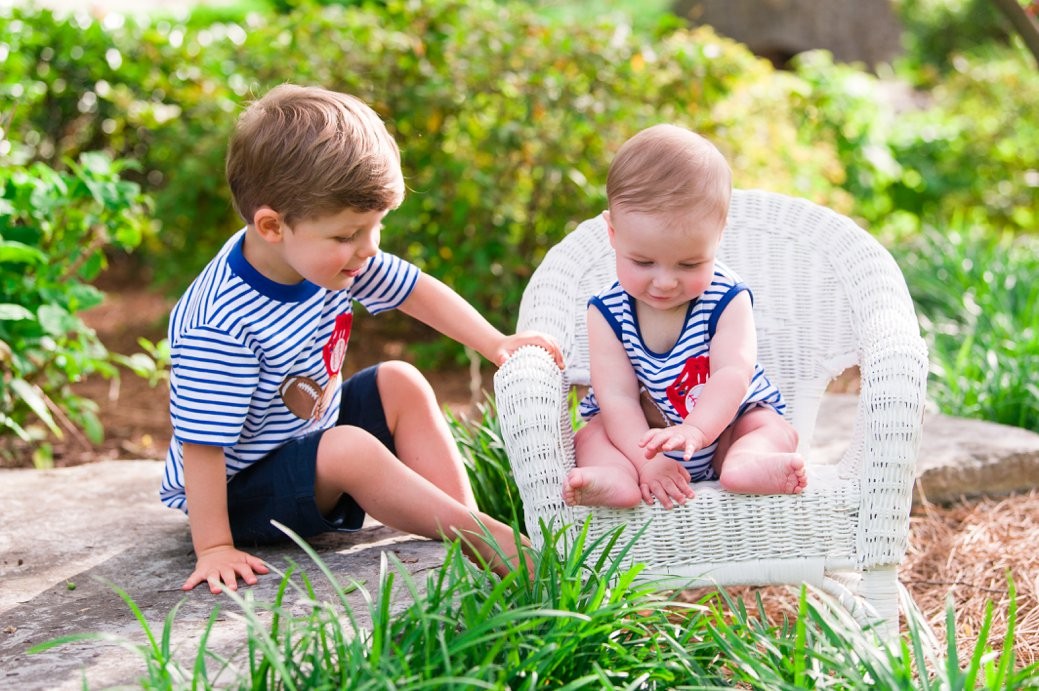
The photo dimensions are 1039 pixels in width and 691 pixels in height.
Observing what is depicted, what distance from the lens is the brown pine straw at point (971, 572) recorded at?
2.68 meters

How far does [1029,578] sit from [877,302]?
2.86 feet

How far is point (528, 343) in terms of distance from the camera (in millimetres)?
2613

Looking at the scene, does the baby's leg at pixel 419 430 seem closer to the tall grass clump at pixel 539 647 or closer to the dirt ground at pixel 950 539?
the tall grass clump at pixel 539 647

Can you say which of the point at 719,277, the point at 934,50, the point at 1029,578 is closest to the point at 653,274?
the point at 719,277

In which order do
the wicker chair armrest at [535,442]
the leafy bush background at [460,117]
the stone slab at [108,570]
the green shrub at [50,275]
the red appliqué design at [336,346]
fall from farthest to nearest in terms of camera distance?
the leafy bush background at [460,117] → the green shrub at [50,275] → the red appliqué design at [336,346] → the wicker chair armrest at [535,442] → the stone slab at [108,570]

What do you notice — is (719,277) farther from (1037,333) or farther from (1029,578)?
(1037,333)

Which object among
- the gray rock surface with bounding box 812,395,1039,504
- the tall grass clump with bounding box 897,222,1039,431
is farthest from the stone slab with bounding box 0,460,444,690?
the tall grass clump with bounding box 897,222,1039,431

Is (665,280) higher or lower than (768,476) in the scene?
higher

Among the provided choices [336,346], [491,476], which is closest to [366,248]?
[336,346]

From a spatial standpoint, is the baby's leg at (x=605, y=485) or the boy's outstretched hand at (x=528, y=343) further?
the boy's outstretched hand at (x=528, y=343)

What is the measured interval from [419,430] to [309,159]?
79 cm

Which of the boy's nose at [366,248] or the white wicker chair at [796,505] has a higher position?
the boy's nose at [366,248]

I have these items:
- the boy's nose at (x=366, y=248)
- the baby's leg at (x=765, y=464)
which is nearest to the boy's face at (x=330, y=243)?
the boy's nose at (x=366, y=248)

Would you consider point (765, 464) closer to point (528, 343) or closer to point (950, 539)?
point (528, 343)
